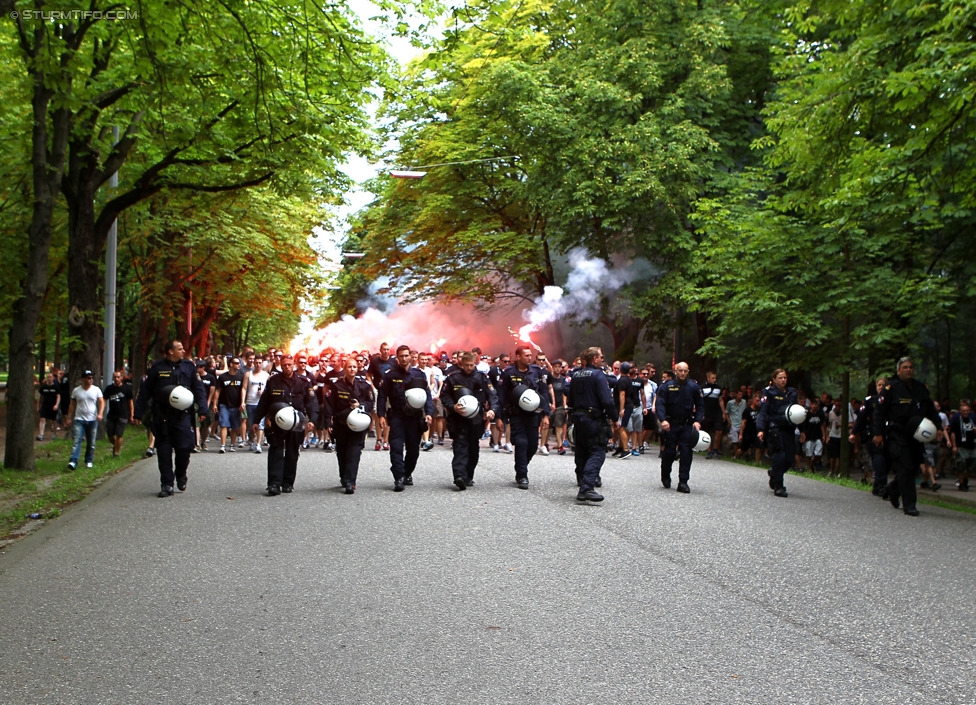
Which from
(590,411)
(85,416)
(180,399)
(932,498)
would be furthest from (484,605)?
(932,498)

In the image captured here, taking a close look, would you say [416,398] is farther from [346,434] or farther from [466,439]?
[346,434]

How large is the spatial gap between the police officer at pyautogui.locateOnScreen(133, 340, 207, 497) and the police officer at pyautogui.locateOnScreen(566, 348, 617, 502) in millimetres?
4761

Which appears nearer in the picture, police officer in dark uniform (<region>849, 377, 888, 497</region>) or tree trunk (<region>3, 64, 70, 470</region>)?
police officer in dark uniform (<region>849, 377, 888, 497</region>)

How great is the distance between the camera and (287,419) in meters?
12.7

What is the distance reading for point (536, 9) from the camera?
30.7 m

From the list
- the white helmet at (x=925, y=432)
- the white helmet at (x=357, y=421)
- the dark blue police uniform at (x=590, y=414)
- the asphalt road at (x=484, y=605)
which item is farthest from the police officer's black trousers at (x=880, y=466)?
the white helmet at (x=357, y=421)

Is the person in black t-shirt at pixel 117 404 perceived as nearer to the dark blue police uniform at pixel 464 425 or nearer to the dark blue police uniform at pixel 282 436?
the dark blue police uniform at pixel 282 436

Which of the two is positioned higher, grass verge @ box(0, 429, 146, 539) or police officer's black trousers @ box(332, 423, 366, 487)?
police officer's black trousers @ box(332, 423, 366, 487)

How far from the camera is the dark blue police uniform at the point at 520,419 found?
13.6 m

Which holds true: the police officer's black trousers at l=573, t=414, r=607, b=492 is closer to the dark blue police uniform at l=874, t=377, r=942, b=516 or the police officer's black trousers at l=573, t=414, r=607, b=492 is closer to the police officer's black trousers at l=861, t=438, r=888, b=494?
the dark blue police uniform at l=874, t=377, r=942, b=516

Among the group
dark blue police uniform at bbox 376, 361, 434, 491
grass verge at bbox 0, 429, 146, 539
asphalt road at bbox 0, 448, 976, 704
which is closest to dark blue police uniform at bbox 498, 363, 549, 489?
dark blue police uniform at bbox 376, 361, 434, 491

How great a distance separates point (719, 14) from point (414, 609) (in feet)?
77.3

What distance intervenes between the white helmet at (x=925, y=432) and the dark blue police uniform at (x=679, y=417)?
2.72 metres

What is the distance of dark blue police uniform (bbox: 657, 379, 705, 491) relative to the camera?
13.8 meters
